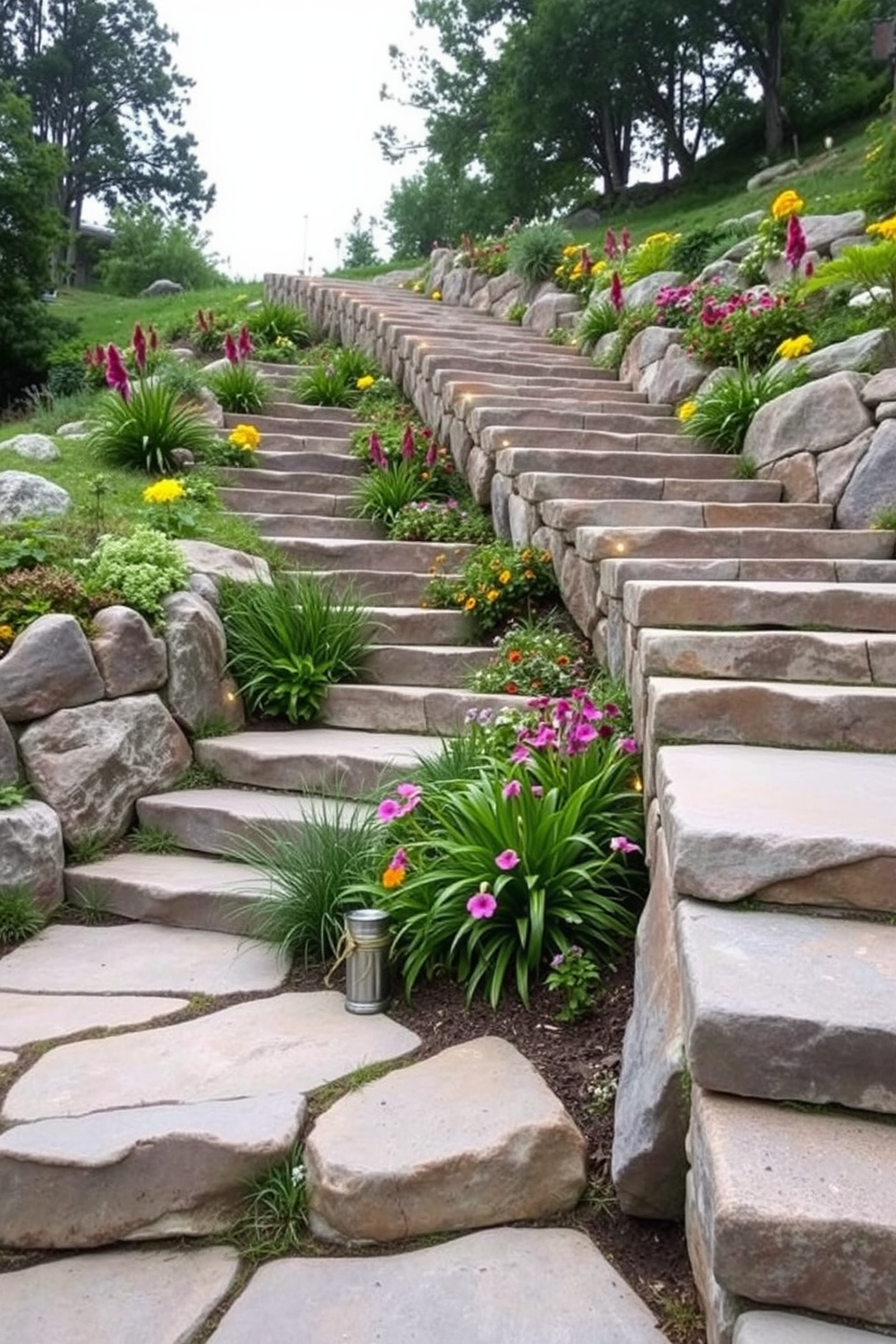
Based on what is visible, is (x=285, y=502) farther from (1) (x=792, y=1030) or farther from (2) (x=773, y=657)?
(1) (x=792, y=1030)

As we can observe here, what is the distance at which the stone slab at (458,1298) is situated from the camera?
1.49 meters

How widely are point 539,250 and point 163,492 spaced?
20.0 ft

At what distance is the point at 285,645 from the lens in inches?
153

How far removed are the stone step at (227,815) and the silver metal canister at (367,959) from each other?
0.66m

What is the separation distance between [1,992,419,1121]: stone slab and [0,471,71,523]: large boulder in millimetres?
2654

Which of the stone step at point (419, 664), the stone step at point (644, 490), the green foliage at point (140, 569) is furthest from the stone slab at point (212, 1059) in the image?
the stone step at point (644, 490)

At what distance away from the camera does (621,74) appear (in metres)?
19.1

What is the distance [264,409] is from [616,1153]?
6276 mm

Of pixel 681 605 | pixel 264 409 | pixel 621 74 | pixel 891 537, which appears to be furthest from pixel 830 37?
pixel 681 605

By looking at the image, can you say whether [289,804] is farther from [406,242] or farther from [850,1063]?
[406,242]

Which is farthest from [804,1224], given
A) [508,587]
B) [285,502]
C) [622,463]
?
[285,502]

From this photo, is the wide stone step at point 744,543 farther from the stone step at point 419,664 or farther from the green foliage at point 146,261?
the green foliage at point 146,261

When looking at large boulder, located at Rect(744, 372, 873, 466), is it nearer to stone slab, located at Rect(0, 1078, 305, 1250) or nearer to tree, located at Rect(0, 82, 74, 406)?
stone slab, located at Rect(0, 1078, 305, 1250)

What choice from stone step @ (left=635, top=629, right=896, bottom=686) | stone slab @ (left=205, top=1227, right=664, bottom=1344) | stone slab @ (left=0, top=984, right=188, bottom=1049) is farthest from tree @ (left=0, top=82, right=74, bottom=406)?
stone slab @ (left=205, top=1227, right=664, bottom=1344)
